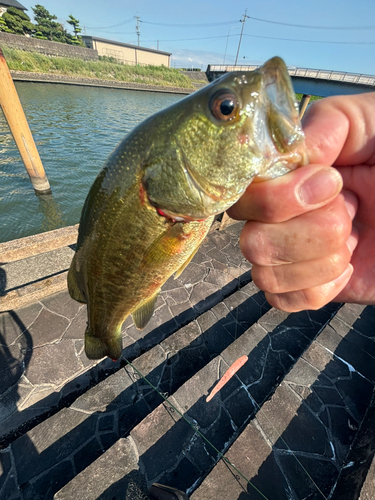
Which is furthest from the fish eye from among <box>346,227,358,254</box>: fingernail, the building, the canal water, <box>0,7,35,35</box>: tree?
the building

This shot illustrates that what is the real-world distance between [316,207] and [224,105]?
2.70 feet

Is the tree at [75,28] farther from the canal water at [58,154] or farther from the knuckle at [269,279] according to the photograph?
→ the knuckle at [269,279]

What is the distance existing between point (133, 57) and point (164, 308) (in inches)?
2959

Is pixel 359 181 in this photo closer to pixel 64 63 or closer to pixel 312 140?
pixel 312 140

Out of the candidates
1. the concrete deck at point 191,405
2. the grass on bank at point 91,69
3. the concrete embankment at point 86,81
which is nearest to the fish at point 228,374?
the concrete deck at point 191,405

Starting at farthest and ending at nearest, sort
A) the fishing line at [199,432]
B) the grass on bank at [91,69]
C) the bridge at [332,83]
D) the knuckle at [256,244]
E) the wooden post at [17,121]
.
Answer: the grass on bank at [91,69] → the bridge at [332,83] → the wooden post at [17,121] → the fishing line at [199,432] → the knuckle at [256,244]

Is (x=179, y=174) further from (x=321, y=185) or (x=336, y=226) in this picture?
(x=336, y=226)

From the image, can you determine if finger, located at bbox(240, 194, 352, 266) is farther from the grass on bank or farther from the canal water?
the grass on bank

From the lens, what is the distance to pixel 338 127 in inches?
59.6

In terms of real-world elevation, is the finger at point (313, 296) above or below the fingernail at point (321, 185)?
below

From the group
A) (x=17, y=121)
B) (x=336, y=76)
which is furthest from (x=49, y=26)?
(x=17, y=121)

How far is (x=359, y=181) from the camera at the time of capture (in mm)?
1806

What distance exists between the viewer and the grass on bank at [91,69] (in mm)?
35531

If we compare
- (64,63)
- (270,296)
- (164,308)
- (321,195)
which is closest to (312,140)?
(321,195)
